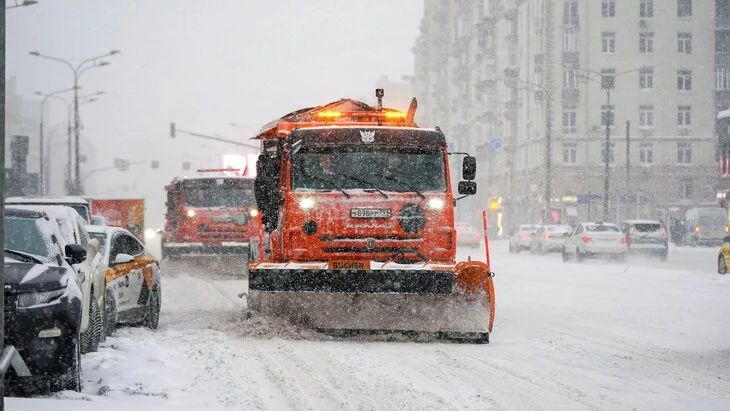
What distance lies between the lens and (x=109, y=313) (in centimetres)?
1303

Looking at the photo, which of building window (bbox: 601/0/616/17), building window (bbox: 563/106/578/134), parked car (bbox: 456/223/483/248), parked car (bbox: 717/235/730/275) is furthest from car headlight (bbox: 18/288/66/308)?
building window (bbox: 601/0/616/17)

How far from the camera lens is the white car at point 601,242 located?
3947cm

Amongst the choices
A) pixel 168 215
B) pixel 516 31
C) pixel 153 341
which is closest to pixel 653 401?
pixel 153 341

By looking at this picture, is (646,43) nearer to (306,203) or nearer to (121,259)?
(306,203)

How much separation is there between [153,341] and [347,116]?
16.8 feet

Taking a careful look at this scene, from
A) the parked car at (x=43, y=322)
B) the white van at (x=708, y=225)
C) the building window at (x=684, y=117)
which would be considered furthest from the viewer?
the building window at (x=684, y=117)

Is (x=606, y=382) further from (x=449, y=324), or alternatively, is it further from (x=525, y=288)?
(x=525, y=288)

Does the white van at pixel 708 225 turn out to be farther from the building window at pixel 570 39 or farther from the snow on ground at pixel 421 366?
the snow on ground at pixel 421 366

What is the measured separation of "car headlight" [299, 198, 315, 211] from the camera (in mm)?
14000

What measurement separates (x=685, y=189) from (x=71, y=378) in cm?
7248

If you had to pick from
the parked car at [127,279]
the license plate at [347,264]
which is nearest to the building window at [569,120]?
the parked car at [127,279]

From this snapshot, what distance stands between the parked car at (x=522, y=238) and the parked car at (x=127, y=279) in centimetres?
4063

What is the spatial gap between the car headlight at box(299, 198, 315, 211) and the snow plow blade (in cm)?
94

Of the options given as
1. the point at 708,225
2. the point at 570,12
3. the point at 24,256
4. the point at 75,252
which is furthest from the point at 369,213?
the point at 570,12
